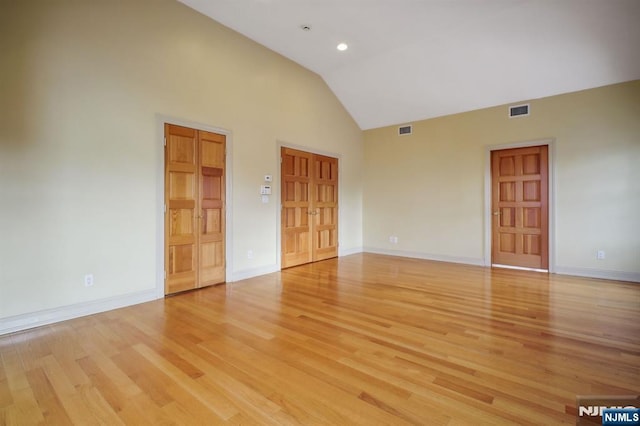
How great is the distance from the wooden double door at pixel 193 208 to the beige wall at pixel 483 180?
12.6 ft

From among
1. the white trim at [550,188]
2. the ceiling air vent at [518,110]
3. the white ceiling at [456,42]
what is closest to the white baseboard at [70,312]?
the white ceiling at [456,42]

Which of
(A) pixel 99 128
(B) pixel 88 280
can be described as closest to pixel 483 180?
(A) pixel 99 128

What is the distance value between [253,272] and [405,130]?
4359 millimetres

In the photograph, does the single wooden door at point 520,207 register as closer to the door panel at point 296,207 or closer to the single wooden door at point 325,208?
the single wooden door at point 325,208

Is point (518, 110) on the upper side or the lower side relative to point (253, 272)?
upper

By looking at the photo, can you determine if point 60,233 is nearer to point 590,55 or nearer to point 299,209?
point 299,209

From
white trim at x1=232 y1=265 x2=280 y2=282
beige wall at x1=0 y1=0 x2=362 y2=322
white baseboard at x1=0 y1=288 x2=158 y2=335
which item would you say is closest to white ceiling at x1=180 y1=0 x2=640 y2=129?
beige wall at x1=0 y1=0 x2=362 y2=322

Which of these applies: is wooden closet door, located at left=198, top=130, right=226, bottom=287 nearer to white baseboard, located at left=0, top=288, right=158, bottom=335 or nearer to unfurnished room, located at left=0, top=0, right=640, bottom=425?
unfurnished room, located at left=0, top=0, right=640, bottom=425

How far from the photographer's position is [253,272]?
4828 mm

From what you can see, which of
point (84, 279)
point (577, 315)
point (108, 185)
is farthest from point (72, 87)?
point (577, 315)

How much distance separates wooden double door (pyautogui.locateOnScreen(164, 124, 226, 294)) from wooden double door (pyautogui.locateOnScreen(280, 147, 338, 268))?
1.27 m

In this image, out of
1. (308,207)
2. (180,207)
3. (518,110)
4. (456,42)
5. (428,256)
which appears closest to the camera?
(180,207)

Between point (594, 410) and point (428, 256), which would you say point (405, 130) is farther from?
point (594, 410)

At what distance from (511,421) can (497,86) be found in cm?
514
